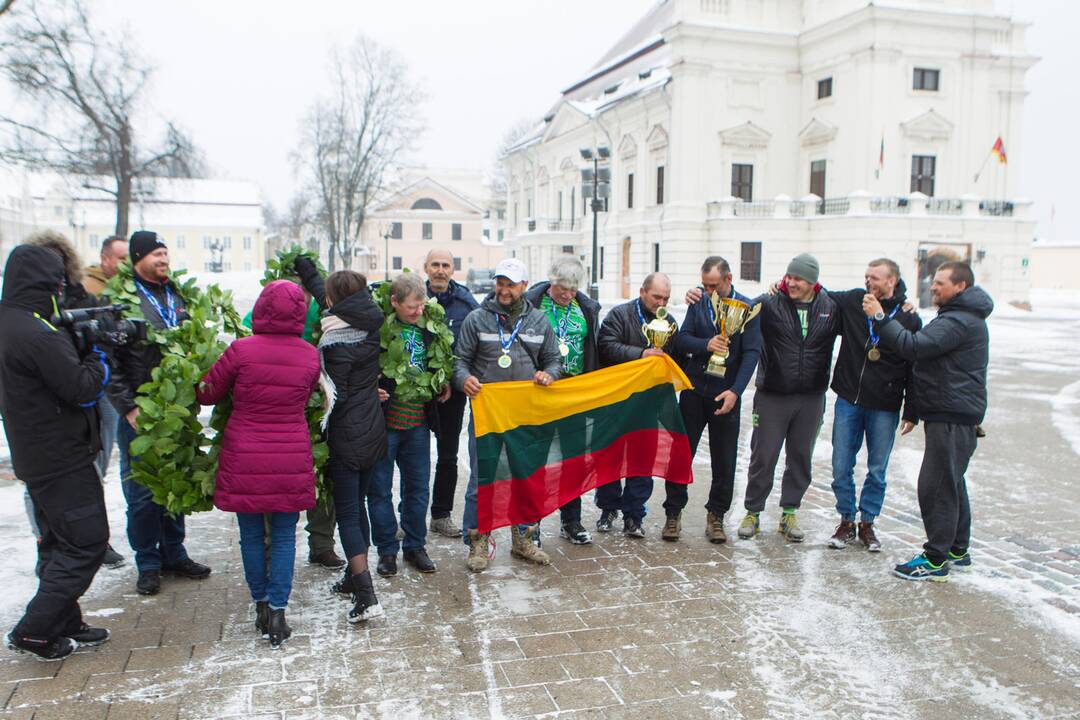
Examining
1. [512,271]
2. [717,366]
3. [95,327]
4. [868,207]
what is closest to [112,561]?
[95,327]

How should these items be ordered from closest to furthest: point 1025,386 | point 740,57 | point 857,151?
point 1025,386
point 857,151
point 740,57

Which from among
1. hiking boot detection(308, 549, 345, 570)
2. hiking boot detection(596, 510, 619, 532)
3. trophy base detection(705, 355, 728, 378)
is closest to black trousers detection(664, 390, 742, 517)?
trophy base detection(705, 355, 728, 378)

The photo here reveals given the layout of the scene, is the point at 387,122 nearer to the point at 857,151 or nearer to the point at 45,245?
the point at 857,151

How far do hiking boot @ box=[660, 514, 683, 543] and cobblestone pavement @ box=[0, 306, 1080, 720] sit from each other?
4.1 inches

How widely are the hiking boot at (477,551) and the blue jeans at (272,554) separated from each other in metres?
1.46

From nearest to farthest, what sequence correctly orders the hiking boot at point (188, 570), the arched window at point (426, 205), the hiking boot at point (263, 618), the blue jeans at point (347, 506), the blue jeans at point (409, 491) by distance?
the hiking boot at point (263, 618)
the blue jeans at point (347, 506)
the hiking boot at point (188, 570)
the blue jeans at point (409, 491)
the arched window at point (426, 205)

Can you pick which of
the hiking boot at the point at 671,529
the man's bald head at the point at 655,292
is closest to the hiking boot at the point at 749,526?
the hiking boot at the point at 671,529

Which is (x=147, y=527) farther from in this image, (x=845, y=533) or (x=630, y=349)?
(x=845, y=533)

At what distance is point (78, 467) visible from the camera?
14.5 ft

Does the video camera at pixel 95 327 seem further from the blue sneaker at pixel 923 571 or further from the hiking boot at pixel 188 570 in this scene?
the blue sneaker at pixel 923 571

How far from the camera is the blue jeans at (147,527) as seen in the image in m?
5.22

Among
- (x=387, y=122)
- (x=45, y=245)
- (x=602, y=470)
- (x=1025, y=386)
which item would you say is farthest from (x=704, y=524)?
(x=387, y=122)

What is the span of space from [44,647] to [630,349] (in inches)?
165

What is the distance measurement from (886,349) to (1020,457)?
479cm
